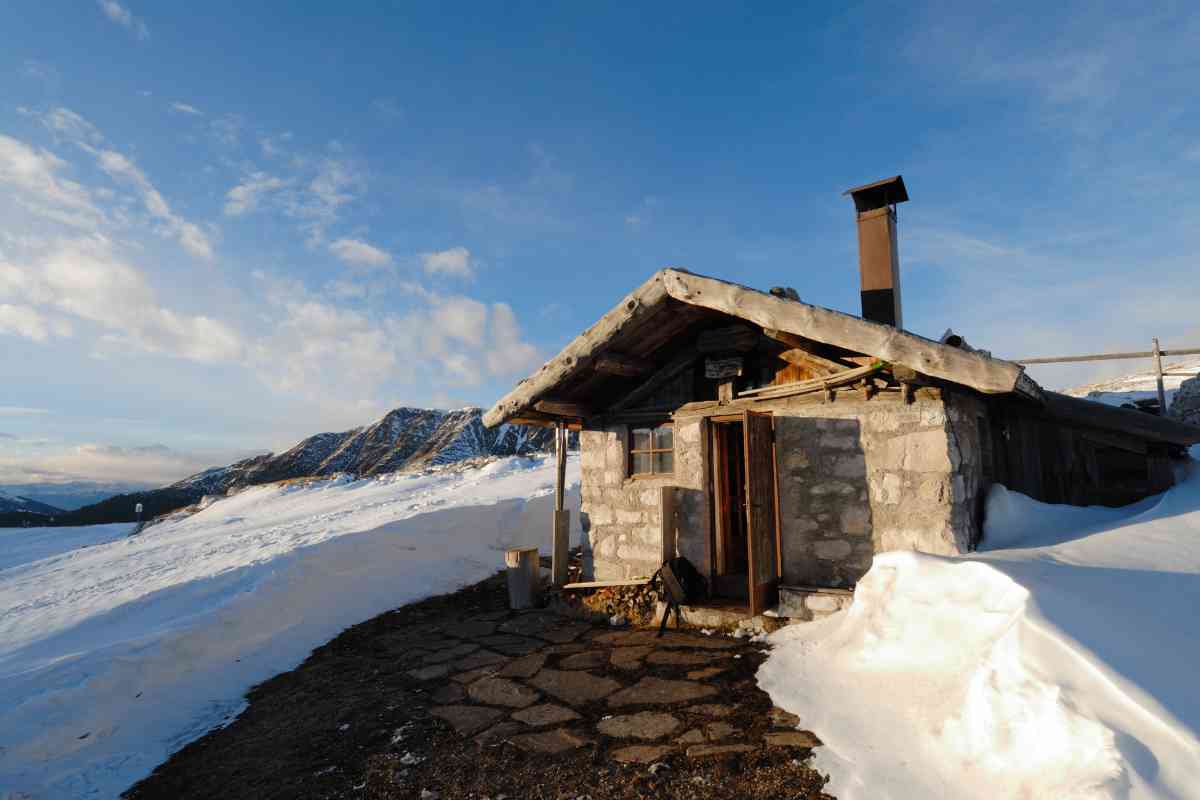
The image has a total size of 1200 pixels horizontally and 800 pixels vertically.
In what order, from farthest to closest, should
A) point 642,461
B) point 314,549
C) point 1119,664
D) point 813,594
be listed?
point 314,549
point 642,461
point 813,594
point 1119,664

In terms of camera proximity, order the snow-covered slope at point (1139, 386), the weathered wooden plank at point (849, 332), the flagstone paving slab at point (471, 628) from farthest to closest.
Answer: the snow-covered slope at point (1139, 386) → the flagstone paving slab at point (471, 628) → the weathered wooden plank at point (849, 332)

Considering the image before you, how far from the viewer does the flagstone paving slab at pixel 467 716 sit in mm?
4406

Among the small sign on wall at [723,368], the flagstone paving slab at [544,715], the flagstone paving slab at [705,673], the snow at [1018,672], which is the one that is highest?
the small sign on wall at [723,368]

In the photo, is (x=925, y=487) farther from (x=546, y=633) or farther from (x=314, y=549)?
(x=314, y=549)

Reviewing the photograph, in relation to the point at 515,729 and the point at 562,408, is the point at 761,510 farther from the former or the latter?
the point at 515,729

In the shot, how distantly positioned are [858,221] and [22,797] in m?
9.64

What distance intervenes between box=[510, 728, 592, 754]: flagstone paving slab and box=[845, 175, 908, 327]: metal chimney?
19.3 ft

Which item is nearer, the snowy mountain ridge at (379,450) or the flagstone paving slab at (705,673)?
the flagstone paving slab at (705,673)

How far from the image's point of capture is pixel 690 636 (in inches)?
239

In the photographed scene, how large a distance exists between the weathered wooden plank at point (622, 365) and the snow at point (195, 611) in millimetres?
4633

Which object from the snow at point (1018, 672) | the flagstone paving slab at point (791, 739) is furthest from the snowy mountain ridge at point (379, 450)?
the flagstone paving slab at point (791, 739)

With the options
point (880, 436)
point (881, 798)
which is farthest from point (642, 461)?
point (881, 798)

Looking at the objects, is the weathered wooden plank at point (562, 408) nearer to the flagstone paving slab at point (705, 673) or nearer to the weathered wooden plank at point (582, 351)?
the weathered wooden plank at point (582, 351)

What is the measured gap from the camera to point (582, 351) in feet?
22.1
